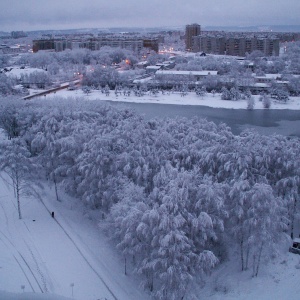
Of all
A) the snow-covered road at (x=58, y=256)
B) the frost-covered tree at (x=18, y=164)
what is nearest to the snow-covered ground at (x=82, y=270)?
the snow-covered road at (x=58, y=256)

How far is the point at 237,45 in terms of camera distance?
122ft

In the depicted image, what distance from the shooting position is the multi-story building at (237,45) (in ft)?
115

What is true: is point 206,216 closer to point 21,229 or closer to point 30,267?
point 30,267

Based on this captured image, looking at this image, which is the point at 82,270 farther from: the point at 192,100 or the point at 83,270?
the point at 192,100

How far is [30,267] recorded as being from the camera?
4.36 metres

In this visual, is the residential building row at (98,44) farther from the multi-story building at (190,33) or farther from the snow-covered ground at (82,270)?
the snow-covered ground at (82,270)

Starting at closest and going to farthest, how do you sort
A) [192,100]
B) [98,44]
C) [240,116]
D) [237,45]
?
[240,116] < [192,100] < [237,45] < [98,44]

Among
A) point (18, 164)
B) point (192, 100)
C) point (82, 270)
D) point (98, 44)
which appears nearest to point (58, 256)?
point (82, 270)

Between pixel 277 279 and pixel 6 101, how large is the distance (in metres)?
7.88

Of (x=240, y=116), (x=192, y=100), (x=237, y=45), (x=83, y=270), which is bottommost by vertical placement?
(x=83, y=270)

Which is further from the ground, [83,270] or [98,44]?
[98,44]

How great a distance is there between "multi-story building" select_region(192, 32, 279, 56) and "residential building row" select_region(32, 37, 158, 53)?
541 centimetres

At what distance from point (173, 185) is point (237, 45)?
35.8 m

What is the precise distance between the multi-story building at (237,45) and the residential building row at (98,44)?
5.41 m
